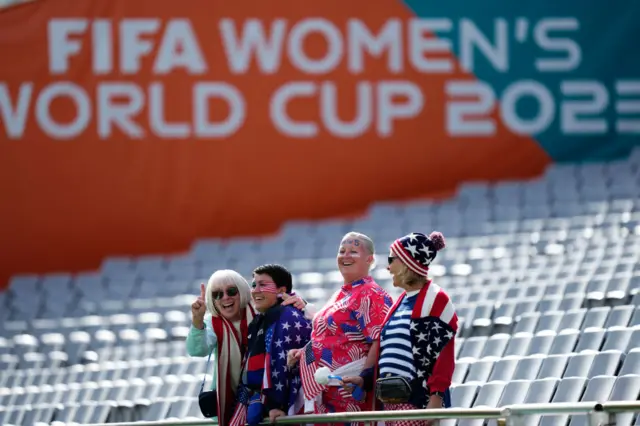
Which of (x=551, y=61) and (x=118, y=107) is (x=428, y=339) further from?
(x=551, y=61)

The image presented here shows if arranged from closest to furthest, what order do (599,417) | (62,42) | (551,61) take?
(599,417)
(62,42)
(551,61)

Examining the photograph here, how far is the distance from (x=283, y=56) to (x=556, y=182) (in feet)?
10.7

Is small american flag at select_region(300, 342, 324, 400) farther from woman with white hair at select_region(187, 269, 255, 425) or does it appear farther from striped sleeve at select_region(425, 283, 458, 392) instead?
striped sleeve at select_region(425, 283, 458, 392)

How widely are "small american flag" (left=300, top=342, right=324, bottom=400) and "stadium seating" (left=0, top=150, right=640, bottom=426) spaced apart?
24.6 inches

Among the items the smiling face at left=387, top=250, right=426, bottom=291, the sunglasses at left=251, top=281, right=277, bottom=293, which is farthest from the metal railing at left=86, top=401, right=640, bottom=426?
the sunglasses at left=251, top=281, right=277, bottom=293

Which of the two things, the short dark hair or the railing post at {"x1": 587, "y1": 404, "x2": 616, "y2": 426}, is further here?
the short dark hair

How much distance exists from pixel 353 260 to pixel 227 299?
616 mm

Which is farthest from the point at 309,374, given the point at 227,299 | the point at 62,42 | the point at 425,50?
the point at 62,42

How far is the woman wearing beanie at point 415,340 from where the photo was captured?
4.88m

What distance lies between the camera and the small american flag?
5.20m

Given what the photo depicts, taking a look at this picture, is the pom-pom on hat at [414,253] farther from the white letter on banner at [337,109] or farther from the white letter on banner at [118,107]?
the white letter on banner at [118,107]

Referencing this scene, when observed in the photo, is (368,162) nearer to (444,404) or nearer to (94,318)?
(94,318)

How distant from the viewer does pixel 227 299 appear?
18.3 ft

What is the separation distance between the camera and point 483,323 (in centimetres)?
808
